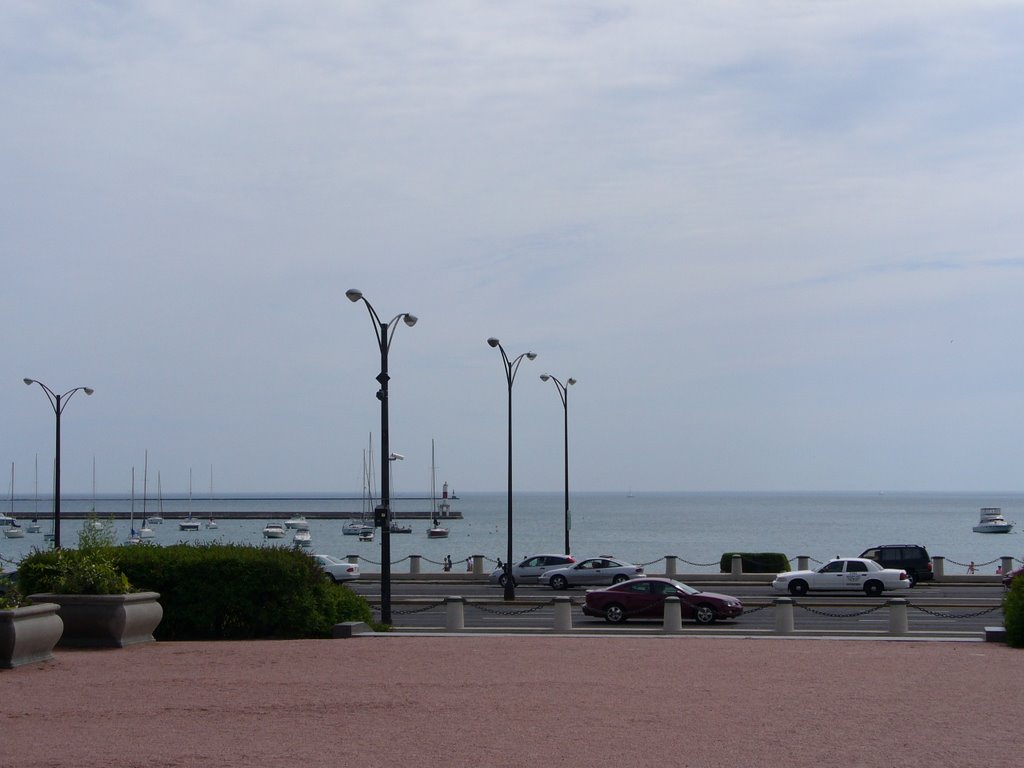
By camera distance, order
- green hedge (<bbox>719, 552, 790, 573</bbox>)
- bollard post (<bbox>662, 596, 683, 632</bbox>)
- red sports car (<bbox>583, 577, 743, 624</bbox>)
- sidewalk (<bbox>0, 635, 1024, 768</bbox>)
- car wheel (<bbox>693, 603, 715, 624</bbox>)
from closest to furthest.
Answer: sidewalk (<bbox>0, 635, 1024, 768</bbox>) < bollard post (<bbox>662, 596, 683, 632</bbox>) < car wheel (<bbox>693, 603, 715, 624</bbox>) < red sports car (<bbox>583, 577, 743, 624</bbox>) < green hedge (<bbox>719, 552, 790, 573</bbox>)

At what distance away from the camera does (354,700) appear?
1379cm

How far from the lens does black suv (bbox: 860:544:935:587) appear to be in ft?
132

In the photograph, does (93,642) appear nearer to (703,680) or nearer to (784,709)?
(703,680)

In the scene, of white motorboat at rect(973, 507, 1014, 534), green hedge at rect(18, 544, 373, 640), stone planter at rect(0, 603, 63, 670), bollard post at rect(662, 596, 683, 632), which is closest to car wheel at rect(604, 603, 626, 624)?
bollard post at rect(662, 596, 683, 632)

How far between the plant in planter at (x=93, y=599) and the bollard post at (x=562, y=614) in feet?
24.5

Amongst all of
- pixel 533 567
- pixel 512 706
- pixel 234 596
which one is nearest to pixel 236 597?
pixel 234 596

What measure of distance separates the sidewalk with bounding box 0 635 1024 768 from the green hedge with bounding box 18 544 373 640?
2022mm

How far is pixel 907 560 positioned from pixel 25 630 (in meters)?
31.7

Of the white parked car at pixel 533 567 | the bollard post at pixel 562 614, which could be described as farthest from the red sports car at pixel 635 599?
the white parked car at pixel 533 567

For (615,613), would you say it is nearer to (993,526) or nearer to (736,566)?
(736,566)

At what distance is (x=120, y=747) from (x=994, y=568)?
79820mm

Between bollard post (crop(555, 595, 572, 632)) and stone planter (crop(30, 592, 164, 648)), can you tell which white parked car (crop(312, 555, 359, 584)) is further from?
stone planter (crop(30, 592, 164, 648))

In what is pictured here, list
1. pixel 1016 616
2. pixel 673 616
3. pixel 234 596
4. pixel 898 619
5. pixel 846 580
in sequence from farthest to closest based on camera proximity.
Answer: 1. pixel 846 580
2. pixel 673 616
3. pixel 898 619
4. pixel 234 596
5. pixel 1016 616

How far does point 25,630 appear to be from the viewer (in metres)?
16.2
